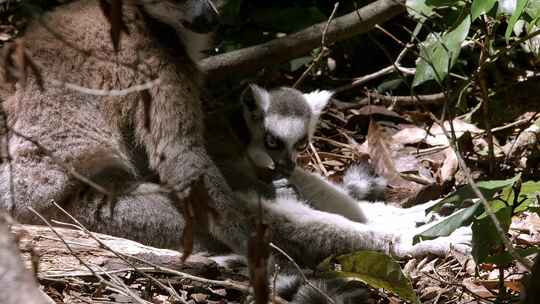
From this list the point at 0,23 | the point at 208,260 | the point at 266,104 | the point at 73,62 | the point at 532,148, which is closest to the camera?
the point at 208,260

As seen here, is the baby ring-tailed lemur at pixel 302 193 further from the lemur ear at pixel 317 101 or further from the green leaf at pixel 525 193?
the green leaf at pixel 525 193

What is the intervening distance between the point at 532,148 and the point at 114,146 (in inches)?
120

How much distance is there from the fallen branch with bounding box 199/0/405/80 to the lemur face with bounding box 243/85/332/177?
643 millimetres

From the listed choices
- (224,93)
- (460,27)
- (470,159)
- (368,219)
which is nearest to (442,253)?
(368,219)

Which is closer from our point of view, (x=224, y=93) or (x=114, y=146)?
(x=114, y=146)

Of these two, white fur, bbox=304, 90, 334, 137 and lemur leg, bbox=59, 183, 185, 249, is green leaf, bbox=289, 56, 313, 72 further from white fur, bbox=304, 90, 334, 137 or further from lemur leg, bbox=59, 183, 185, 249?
lemur leg, bbox=59, 183, 185, 249

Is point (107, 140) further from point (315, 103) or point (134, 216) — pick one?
point (315, 103)

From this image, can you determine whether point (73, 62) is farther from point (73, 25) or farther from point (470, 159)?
point (470, 159)

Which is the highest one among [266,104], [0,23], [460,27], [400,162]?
[0,23]

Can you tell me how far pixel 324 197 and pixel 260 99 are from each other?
0.74m

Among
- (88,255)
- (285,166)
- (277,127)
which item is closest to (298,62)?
(277,127)

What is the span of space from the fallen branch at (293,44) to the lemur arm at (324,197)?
3.30 feet

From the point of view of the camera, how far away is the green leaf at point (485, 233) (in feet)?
10.6

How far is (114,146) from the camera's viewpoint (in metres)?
4.31
